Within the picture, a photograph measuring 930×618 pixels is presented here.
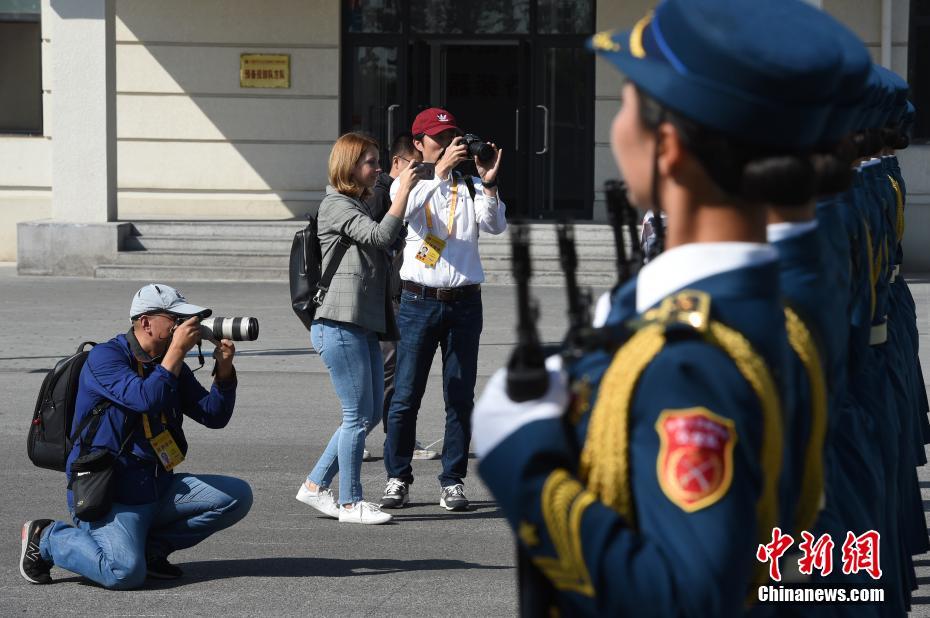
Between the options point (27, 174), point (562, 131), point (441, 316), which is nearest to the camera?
point (441, 316)

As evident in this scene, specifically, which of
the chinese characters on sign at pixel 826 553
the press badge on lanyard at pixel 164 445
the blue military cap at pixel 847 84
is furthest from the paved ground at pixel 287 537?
the blue military cap at pixel 847 84

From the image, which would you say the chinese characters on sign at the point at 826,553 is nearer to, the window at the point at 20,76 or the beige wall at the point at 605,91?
the beige wall at the point at 605,91

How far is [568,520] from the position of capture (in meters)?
1.74

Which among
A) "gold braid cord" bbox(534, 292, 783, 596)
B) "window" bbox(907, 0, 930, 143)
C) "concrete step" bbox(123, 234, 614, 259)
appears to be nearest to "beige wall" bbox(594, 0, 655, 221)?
"concrete step" bbox(123, 234, 614, 259)

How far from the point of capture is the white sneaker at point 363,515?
21.7 feet

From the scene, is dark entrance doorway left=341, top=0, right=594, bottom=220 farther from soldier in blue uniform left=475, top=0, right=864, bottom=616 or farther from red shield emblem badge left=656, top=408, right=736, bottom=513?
red shield emblem badge left=656, top=408, right=736, bottom=513

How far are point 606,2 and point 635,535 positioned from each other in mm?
16996

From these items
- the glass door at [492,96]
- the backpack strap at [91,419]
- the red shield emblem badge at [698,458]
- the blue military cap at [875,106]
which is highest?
the glass door at [492,96]

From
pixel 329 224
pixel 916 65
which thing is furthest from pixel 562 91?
pixel 329 224

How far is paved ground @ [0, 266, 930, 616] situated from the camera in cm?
542

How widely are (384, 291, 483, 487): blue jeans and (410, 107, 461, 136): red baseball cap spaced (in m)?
0.90

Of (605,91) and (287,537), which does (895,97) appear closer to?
(287,537)

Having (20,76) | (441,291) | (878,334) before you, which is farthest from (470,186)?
(20,76)

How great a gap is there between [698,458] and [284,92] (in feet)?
56.5
